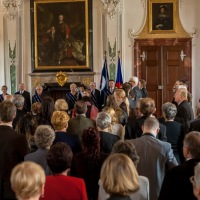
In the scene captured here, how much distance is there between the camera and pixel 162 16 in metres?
15.2

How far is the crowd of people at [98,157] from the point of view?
304 cm

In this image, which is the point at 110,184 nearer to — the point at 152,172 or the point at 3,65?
the point at 152,172

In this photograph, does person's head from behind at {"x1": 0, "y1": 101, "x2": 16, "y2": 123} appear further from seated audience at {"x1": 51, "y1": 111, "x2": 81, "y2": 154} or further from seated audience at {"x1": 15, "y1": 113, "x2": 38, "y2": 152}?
seated audience at {"x1": 15, "y1": 113, "x2": 38, "y2": 152}

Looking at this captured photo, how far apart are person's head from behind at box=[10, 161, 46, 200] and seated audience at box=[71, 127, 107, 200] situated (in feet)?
4.93

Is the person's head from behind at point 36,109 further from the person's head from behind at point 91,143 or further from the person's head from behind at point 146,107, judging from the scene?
the person's head from behind at point 91,143

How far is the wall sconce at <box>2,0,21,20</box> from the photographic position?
51.7ft

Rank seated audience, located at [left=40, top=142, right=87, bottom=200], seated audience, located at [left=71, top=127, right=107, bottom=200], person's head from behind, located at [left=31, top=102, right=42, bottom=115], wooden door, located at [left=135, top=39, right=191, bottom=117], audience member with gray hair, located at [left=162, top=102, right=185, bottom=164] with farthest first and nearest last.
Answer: wooden door, located at [left=135, top=39, right=191, bottom=117] < person's head from behind, located at [left=31, top=102, right=42, bottom=115] < audience member with gray hair, located at [left=162, top=102, right=185, bottom=164] < seated audience, located at [left=71, top=127, right=107, bottom=200] < seated audience, located at [left=40, top=142, right=87, bottom=200]

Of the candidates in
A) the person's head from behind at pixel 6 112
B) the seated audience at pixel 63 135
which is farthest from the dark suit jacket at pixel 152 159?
the person's head from behind at pixel 6 112

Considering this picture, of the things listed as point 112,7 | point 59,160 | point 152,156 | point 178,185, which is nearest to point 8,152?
point 59,160

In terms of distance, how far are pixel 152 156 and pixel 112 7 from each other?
1107cm

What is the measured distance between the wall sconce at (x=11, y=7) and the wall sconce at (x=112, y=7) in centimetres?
316

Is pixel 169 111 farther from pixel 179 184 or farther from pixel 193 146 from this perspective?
pixel 179 184

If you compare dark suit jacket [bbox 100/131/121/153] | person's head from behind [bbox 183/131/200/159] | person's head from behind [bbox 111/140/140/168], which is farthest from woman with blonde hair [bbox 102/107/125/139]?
person's head from behind [bbox 183/131/200/159]

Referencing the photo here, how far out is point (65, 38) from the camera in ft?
51.8
